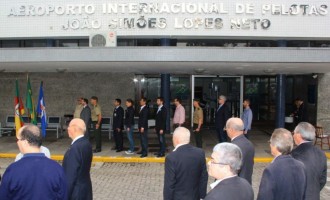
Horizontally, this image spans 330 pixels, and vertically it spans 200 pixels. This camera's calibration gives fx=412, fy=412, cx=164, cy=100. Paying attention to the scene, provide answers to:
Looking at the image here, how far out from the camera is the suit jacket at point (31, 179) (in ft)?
11.1

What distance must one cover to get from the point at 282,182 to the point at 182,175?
120 cm

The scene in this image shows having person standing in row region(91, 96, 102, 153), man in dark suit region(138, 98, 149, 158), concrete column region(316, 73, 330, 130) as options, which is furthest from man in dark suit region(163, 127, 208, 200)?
concrete column region(316, 73, 330, 130)

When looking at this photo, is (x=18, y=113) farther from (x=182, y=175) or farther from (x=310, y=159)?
(x=310, y=159)

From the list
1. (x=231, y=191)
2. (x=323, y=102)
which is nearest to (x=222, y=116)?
(x=323, y=102)

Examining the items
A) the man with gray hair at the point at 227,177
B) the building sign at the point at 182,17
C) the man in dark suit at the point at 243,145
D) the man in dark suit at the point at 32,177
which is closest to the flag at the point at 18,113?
the building sign at the point at 182,17

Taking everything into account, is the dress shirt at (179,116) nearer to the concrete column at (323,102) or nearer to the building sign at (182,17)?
the building sign at (182,17)

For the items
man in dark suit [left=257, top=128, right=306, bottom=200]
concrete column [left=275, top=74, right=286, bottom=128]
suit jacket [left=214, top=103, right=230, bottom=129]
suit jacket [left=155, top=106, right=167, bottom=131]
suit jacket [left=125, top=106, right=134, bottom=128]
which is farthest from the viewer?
concrete column [left=275, top=74, right=286, bottom=128]

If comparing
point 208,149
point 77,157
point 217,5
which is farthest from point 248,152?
point 217,5

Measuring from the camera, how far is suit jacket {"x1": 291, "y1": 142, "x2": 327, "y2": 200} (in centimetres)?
478

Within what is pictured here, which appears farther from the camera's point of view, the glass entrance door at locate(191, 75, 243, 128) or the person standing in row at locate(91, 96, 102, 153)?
the glass entrance door at locate(191, 75, 243, 128)

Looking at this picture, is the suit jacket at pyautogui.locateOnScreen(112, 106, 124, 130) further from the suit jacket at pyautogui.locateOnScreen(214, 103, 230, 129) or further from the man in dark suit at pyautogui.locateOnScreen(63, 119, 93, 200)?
the man in dark suit at pyautogui.locateOnScreen(63, 119, 93, 200)

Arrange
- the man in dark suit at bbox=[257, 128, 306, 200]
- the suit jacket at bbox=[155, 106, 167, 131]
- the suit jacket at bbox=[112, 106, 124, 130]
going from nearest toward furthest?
the man in dark suit at bbox=[257, 128, 306, 200], the suit jacket at bbox=[155, 106, 167, 131], the suit jacket at bbox=[112, 106, 124, 130]

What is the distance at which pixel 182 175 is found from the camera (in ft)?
15.6

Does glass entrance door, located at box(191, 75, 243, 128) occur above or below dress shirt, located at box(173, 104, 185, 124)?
above
